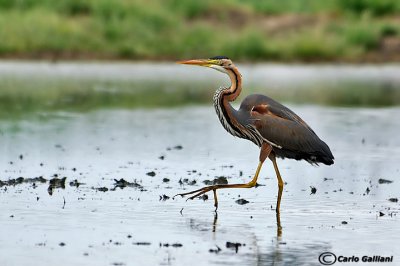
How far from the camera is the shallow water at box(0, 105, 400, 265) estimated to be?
8680 millimetres

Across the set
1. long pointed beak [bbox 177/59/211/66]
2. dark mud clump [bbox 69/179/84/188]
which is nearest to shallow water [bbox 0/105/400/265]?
dark mud clump [bbox 69/179/84/188]

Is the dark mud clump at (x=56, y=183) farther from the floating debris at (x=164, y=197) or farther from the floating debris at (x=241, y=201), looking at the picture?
the floating debris at (x=241, y=201)

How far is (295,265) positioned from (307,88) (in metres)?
20.8

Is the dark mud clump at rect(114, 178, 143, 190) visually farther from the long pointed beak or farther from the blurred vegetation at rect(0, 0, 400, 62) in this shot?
the blurred vegetation at rect(0, 0, 400, 62)

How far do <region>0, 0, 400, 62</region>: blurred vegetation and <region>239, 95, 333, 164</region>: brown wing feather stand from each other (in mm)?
25189

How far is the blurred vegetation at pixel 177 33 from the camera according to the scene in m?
35.9

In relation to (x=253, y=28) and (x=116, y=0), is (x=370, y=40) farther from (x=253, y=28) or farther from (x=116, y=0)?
(x=116, y=0)

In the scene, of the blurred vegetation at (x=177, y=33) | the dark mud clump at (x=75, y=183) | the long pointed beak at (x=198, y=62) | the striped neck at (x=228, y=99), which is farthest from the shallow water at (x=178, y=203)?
the blurred vegetation at (x=177, y=33)

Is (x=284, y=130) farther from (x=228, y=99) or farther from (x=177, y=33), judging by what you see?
(x=177, y=33)

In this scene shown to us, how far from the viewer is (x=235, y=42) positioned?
122ft

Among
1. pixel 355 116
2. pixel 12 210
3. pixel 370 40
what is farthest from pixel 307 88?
pixel 12 210
